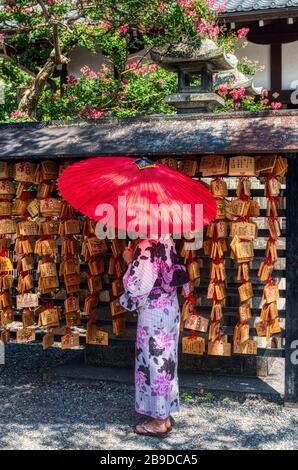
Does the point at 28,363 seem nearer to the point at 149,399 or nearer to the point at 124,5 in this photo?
the point at 149,399

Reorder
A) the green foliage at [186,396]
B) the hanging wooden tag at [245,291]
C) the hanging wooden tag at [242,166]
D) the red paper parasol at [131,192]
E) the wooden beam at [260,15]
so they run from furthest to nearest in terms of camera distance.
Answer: the wooden beam at [260,15], the green foliage at [186,396], the hanging wooden tag at [245,291], the hanging wooden tag at [242,166], the red paper parasol at [131,192]

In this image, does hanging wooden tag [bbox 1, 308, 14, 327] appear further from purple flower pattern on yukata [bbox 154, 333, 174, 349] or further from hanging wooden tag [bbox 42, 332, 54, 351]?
purple flower pattern on yukata [bbox 154, 333, 174, 349]

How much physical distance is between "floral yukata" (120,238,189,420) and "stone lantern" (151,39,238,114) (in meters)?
2.30

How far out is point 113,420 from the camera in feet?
19.4

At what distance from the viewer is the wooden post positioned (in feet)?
19.9

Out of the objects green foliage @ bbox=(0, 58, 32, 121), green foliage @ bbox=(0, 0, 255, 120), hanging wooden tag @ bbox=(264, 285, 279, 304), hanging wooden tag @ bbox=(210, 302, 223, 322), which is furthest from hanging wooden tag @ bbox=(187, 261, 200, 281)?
green foliage @ bbox=(0, 58, 32, 121)

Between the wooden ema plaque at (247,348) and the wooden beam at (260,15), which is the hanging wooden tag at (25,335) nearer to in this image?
the wooden ema plaque at (247,348)

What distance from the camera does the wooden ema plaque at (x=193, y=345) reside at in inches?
254

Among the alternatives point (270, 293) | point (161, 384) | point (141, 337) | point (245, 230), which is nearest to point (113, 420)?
point (161, 384)

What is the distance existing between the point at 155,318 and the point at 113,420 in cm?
112

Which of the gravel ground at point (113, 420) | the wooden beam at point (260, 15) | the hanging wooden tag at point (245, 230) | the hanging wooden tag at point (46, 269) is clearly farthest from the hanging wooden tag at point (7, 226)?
the wooden beam at point (260, 15)

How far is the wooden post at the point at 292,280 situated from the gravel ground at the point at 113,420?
1.17ft

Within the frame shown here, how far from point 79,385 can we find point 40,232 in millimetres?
1642

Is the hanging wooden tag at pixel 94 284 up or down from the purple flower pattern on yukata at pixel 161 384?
up
